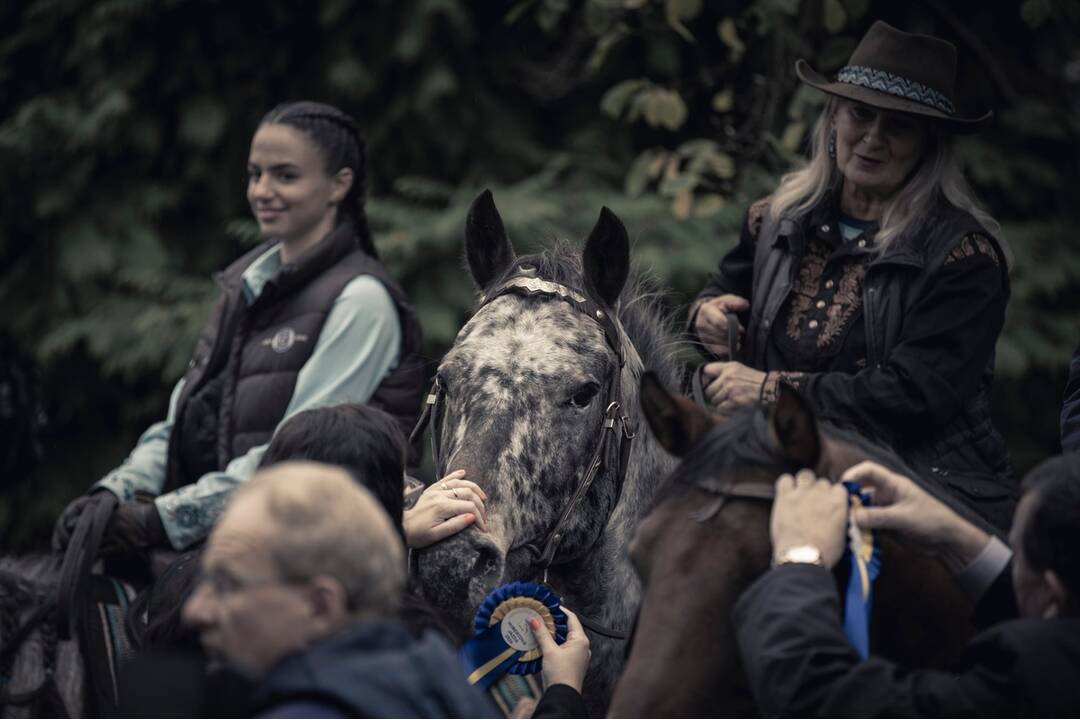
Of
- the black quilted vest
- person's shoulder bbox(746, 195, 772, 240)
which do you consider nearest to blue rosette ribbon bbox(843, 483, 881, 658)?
person's shoulder bbox(746, 195, 772, 240)

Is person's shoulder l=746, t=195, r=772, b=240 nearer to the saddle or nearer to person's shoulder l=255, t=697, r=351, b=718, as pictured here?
the saddle

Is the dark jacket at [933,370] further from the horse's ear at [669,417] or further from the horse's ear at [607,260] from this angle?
the horse's ear at [669,417]

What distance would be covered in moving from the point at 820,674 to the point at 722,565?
0.84 ft

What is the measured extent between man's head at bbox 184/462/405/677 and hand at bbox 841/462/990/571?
0.97 meters

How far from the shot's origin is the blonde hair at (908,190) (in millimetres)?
4012

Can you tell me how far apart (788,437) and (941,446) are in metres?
1.52

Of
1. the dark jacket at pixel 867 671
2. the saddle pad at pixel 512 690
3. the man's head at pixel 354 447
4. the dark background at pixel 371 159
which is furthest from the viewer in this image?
the dark background at pixel 371 159

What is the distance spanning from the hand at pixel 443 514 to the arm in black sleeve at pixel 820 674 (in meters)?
1.20

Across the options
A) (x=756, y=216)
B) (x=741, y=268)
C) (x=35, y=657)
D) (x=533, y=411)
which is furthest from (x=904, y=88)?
(x=35, y=657)

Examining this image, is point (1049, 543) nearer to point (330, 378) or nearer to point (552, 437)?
point (552, 437)

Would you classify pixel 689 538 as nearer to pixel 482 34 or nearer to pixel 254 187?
pixel 254 187

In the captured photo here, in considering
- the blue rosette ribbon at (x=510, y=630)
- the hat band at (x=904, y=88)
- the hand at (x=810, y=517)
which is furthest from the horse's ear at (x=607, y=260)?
the hand at (x=810, y=517)

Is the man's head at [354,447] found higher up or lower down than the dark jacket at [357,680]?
lower down

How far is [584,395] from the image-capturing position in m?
3.77
